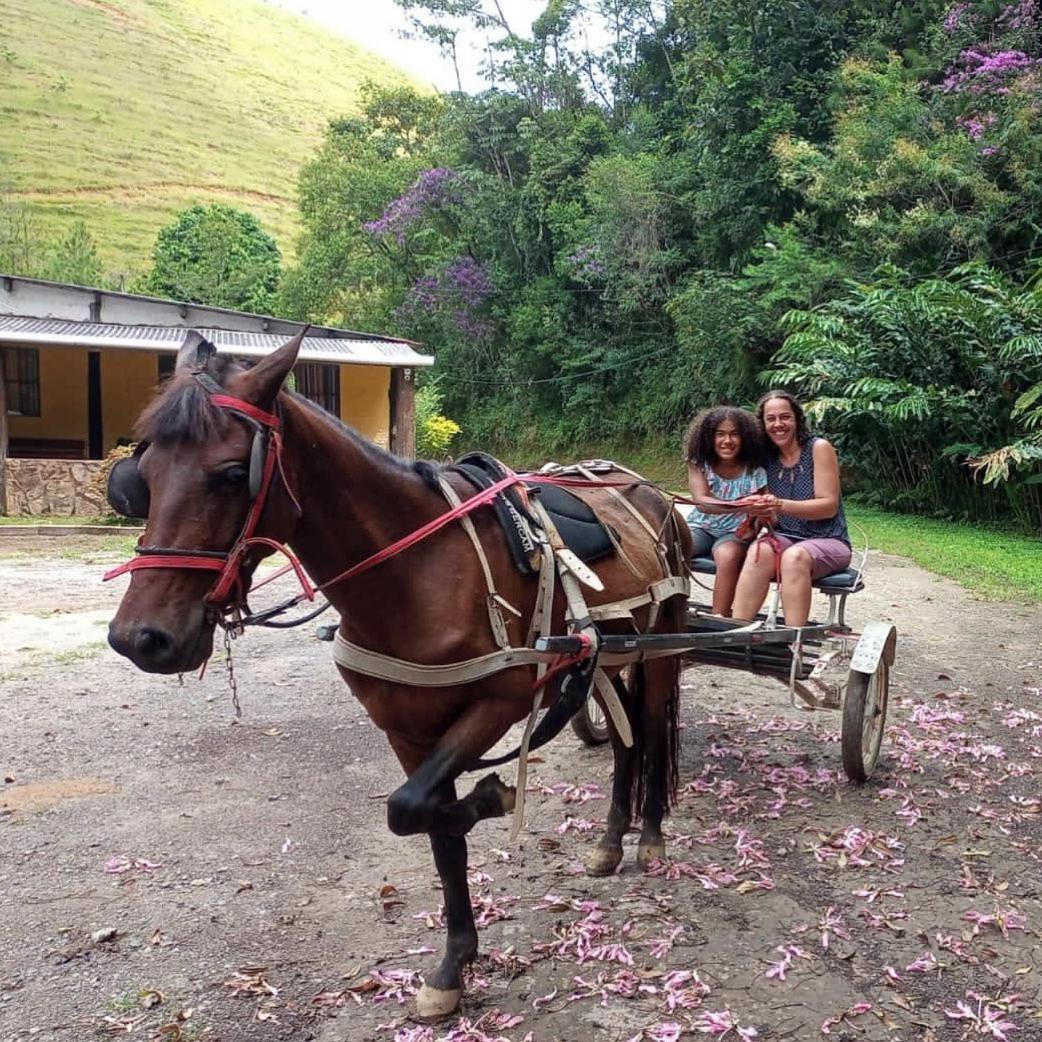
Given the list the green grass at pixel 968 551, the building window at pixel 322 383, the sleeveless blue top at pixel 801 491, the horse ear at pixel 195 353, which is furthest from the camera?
the building window at pixel 322 383

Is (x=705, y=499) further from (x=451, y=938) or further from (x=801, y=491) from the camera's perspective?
(x=451, y=938)

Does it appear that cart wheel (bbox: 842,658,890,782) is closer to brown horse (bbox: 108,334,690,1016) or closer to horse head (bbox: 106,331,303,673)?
brown horse (bbox: 108,334,690,1016)

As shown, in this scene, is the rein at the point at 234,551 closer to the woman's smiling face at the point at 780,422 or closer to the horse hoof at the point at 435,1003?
the horse hoof at the point at 435,1003

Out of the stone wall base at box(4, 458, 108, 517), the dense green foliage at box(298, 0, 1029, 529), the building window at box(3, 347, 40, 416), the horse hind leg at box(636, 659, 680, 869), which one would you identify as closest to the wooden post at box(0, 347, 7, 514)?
the stone wall base at box(4, 458, 108, 517)

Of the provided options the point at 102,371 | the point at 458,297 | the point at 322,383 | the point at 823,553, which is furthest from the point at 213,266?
the point at 823,553

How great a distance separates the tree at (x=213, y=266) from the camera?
3609 cm

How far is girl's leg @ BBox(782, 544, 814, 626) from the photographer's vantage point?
4.55 meters

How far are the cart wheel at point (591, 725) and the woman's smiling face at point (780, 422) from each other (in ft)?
5.84

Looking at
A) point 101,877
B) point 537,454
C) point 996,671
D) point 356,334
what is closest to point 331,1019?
point 101,877

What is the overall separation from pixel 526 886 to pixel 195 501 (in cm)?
224

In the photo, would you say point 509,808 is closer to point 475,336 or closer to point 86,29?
point 475,336

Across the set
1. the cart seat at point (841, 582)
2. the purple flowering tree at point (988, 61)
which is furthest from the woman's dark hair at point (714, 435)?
the purple flowering tree at point (988, 61)

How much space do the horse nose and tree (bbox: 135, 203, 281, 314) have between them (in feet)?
118

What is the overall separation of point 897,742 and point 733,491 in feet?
5.78
